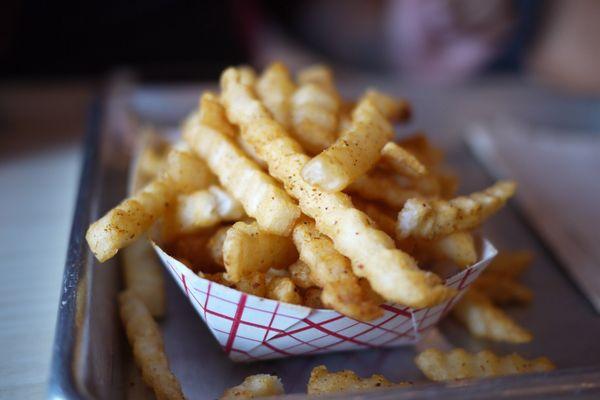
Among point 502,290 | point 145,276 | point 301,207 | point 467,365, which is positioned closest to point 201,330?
point 145,276

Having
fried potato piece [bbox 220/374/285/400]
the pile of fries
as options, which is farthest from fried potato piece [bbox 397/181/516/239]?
fried potato piece [bbox 220/374/285/400]

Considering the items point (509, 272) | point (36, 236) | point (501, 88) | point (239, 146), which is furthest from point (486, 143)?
point (36, 236)

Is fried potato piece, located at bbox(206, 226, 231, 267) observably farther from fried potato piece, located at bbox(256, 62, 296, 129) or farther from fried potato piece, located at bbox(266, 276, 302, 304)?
fried potato piece, located at bbox(256, 62, 296, 129)

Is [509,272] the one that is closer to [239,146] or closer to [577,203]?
[577,203]

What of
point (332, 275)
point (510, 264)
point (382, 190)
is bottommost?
point (510, 264)

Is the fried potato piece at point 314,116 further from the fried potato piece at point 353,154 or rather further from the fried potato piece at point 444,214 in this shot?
the fried potato piece at point 444,214

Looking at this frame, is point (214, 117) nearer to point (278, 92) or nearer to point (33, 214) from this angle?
point (278, 92)

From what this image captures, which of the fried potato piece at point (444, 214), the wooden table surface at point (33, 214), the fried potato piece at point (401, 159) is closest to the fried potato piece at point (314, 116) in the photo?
the fried potato piece at point (401, 159)
